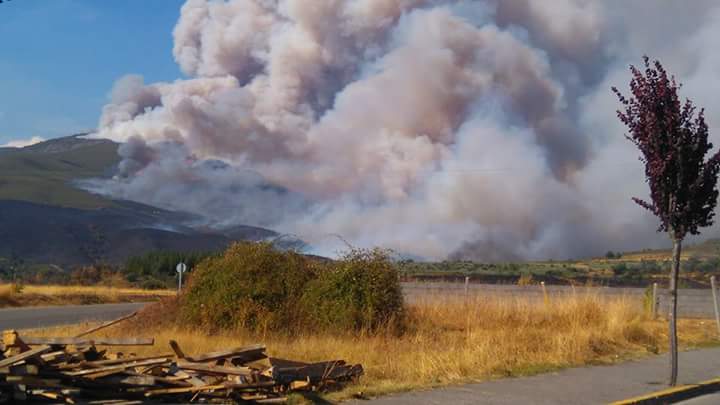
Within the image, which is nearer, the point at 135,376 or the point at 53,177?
the point at 135,376

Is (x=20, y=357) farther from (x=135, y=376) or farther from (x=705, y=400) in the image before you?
(x=705, y=400)

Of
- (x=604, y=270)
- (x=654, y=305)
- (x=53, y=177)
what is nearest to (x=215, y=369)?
(x=654, y=305)

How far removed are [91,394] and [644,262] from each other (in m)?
57.3

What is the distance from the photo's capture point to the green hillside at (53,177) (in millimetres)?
147375

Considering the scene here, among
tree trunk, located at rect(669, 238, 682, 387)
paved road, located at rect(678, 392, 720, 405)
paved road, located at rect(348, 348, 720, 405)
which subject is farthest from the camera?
tree trunk, located at rect(669, 238, 682, 387)

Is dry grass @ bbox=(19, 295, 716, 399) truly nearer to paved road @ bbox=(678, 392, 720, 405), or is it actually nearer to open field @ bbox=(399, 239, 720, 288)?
paved road @ bbox=(678, 392, 720, 405)

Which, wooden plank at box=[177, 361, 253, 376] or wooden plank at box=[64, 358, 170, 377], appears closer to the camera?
wooden plank at box=[64, 358, 170, 377]

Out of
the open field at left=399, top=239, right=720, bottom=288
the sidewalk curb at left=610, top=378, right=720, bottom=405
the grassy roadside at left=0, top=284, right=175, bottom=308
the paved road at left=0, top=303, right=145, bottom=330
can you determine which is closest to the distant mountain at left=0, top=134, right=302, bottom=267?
the open field at left=399, top=239, right=720, bottom=288

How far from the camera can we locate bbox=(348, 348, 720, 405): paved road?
10703 mm

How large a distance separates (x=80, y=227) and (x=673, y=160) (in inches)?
4901

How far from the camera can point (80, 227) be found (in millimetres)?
127375

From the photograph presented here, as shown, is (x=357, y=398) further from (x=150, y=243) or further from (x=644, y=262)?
(x=150, y=243)

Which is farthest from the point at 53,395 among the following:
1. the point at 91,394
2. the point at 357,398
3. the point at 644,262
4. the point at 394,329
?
the point at 644,262

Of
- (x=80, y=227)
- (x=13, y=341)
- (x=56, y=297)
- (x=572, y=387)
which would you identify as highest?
(x=80, y=227)
